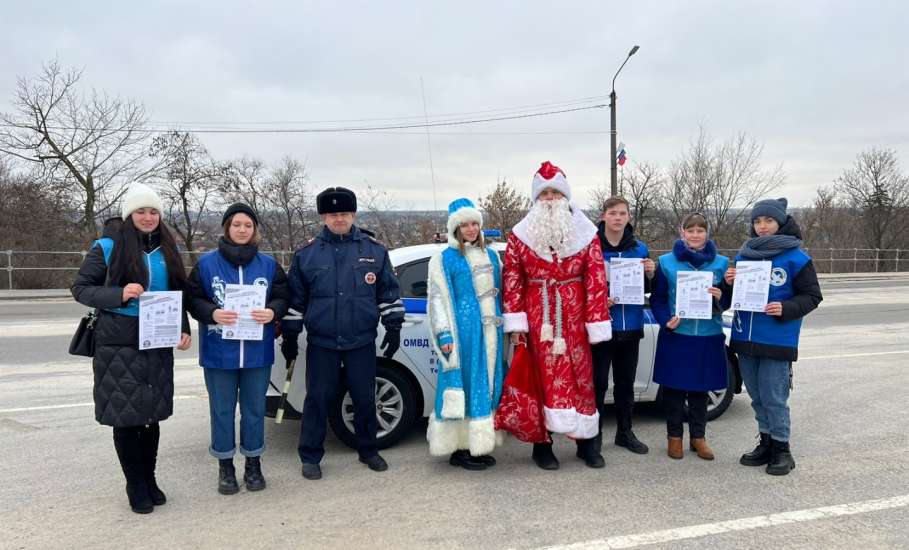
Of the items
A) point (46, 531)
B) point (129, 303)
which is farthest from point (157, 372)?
point (46, 531)

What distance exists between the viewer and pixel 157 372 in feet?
11.8

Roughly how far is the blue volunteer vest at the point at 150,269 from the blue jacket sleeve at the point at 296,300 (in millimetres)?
758

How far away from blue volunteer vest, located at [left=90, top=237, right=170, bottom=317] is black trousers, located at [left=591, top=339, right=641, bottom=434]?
9.62 feet

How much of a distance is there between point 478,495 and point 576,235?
6.08 feet

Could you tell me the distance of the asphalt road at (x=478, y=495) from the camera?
10.6 feet

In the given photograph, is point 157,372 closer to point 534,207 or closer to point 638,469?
point 534,207

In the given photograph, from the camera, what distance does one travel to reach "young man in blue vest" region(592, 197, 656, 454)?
4.41 m

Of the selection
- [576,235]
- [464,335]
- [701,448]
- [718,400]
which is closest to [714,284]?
[576,235]

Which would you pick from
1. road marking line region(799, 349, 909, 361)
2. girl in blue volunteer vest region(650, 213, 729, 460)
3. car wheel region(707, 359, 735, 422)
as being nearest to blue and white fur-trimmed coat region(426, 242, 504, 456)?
girl in blue volunteer vest region(650, 213, 729, 460)

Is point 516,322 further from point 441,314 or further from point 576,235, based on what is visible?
point 576,235

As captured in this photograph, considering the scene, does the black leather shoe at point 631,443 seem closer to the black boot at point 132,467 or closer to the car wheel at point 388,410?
the car wheel at point 388,410

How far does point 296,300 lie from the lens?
4055mm

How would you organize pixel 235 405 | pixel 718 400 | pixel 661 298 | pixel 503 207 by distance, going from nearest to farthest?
pixel 235 405
pixel 661 298
pixel 718 400
pixel 503 207

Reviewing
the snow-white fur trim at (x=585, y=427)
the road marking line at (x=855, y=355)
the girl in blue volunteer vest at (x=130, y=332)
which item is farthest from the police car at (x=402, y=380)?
the road marking line at (x=855, y=355)
